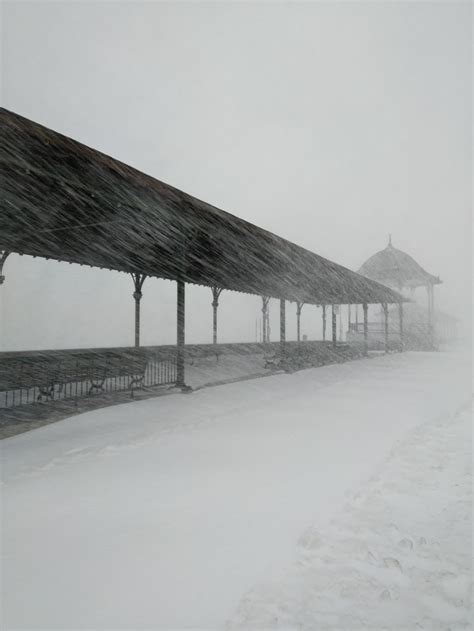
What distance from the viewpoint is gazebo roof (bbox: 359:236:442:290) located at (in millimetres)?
34706

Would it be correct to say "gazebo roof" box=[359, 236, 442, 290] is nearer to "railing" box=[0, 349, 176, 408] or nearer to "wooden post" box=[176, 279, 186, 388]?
"wooden post" box=[176, 279, 186, 388]

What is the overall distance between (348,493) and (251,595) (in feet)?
5.98

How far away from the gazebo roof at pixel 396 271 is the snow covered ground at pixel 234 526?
3086cm

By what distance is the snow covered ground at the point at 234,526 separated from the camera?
2.44 m

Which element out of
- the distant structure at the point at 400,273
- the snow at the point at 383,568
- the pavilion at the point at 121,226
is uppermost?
the distant structure at the point at 400,273

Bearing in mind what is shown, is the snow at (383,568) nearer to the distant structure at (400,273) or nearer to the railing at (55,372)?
the railing at (55,372)

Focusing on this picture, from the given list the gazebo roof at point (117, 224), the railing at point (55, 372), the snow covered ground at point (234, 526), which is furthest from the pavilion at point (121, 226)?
the snow covered ground at point (234, 526)

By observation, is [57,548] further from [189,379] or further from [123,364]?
[189,379]

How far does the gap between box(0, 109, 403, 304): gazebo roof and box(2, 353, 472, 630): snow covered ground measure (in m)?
3.64

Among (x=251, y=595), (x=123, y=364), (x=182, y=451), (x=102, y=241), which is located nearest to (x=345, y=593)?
(x=251, y=595)

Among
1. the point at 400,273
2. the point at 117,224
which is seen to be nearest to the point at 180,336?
the point at 117,224

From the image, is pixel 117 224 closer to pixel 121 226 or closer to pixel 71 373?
pixel 121 226

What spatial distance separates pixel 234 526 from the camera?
335cm

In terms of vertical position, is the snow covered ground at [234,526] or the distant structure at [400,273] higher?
the distant structure at [400,273]
